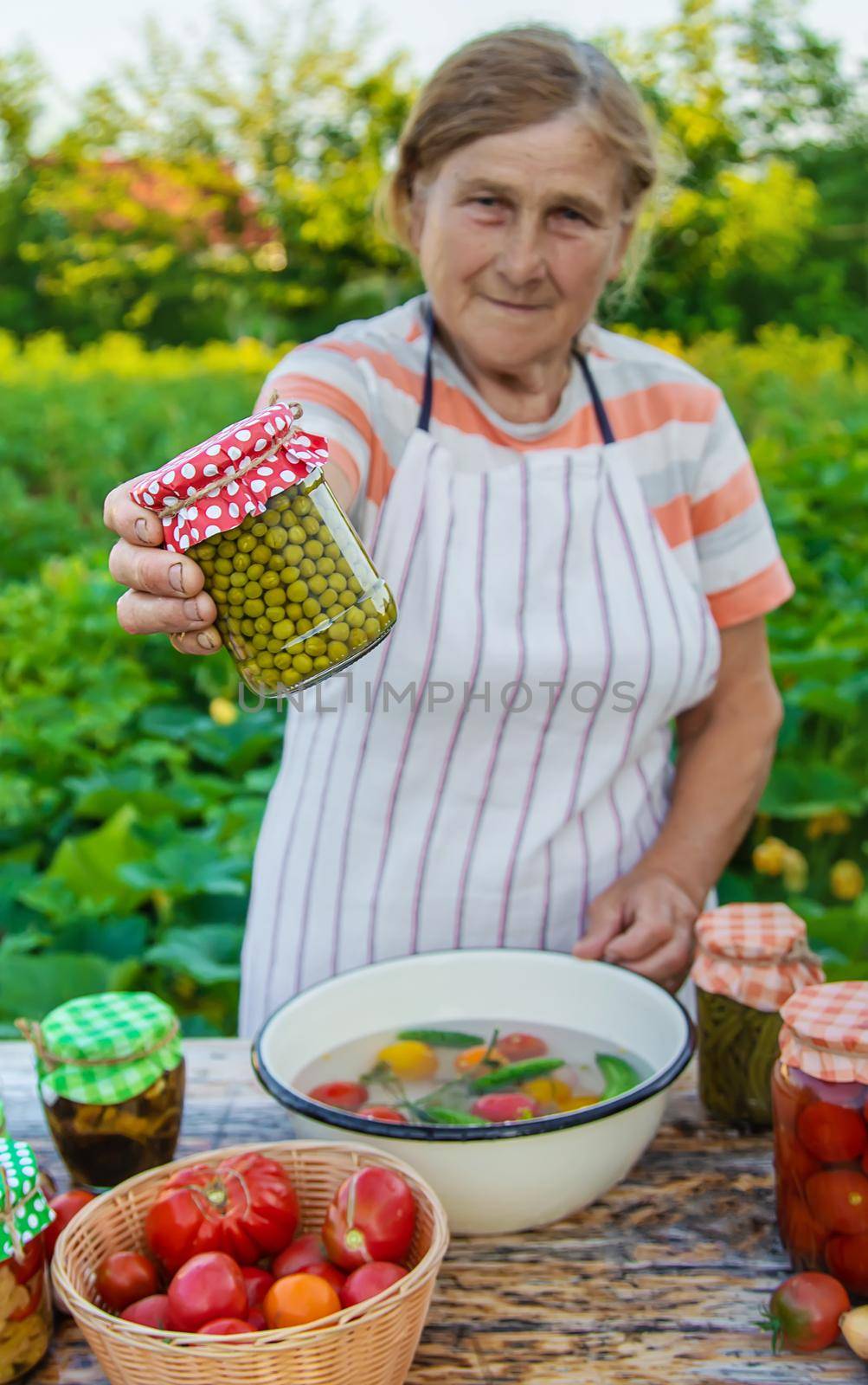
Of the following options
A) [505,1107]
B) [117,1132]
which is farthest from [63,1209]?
[505,1107]

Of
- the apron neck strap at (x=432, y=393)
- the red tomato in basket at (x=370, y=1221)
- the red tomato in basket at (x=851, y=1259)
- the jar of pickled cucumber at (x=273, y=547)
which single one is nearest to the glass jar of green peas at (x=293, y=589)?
the jar of pickled cucumber at (x=273, y=547)

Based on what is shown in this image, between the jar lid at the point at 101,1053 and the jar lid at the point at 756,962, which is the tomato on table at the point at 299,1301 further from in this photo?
the jar lid at the point at 756,962

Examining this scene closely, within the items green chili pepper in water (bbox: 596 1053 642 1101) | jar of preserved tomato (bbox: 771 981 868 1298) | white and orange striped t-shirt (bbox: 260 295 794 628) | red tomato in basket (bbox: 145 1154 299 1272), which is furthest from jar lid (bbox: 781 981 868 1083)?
white and orange striped t-shirt (bbox: 260 295 794 628)

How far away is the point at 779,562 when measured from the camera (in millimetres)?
2006

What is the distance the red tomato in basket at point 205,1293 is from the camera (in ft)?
3.51

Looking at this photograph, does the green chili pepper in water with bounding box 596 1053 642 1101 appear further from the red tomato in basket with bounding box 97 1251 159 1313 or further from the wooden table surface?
the red tomato in basket with bounding box 97 1251 159 1313

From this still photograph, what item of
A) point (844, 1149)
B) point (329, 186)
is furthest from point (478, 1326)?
point (329, 186)

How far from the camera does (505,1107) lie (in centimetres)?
135

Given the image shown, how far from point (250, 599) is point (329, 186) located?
56.8 feet

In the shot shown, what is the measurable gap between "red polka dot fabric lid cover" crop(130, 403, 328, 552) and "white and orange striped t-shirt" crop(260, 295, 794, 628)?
0.72 m

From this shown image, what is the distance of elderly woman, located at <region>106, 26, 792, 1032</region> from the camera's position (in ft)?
5.52

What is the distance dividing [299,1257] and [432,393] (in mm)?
1112

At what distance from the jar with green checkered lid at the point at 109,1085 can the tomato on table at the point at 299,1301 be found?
29cm

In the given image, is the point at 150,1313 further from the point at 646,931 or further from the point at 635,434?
the point at 635,434
